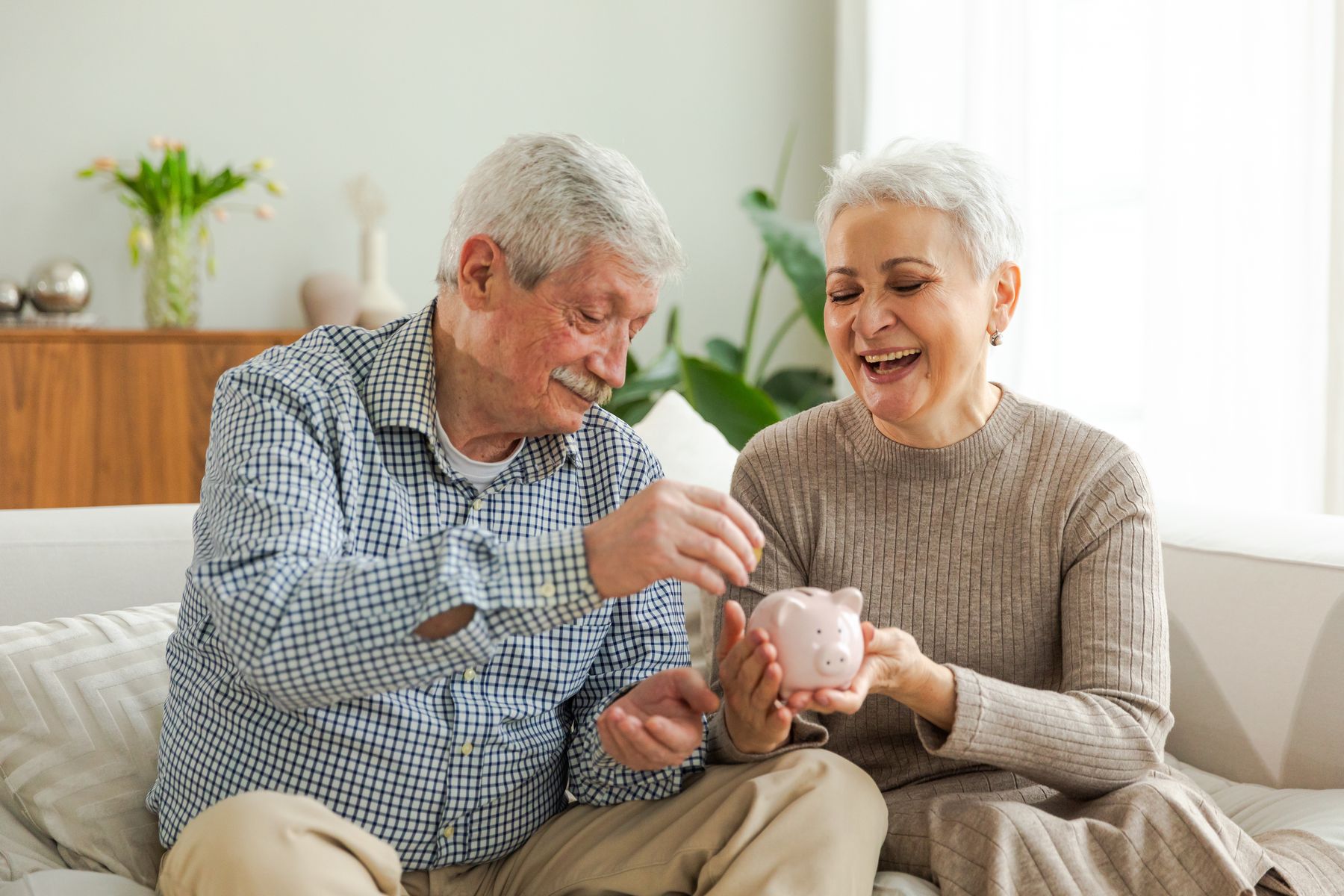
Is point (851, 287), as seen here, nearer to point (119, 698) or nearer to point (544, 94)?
point (119, 698)

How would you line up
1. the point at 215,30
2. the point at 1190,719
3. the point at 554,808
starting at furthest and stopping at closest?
the point at 215,30 → the point at 1190,719 → the point at 554,808

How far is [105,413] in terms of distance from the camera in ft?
10.9

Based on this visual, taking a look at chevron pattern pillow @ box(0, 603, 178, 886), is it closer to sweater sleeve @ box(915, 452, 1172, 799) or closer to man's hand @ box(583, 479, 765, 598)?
man's hand @ box(583, 479, 765, 598)

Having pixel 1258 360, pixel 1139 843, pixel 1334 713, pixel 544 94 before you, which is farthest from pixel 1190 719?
pixel 544 94

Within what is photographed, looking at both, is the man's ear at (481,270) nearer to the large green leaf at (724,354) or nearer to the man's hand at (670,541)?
the man's hand at (670,541)

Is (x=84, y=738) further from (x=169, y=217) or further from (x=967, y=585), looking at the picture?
(x=169, y=217)

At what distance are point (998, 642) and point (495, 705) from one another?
0.64 metres

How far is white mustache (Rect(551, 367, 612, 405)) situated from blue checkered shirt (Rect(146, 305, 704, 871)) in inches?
4.1

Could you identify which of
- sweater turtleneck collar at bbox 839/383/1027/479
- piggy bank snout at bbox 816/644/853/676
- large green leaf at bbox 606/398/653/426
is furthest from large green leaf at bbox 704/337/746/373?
piggy bank snout at bbox 816/644/853/676

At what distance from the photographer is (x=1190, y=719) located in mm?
1767

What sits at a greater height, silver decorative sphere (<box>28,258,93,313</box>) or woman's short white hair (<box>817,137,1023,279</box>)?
silver decorative sphere (<box>28,258,93,313</box>)

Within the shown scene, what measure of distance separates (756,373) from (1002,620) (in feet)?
9.55

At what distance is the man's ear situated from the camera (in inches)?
53.7

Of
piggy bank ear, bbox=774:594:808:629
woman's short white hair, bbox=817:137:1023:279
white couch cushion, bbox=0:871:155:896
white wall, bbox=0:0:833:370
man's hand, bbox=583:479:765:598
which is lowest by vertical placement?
white couch cushion, bbox=0:871:155:896
